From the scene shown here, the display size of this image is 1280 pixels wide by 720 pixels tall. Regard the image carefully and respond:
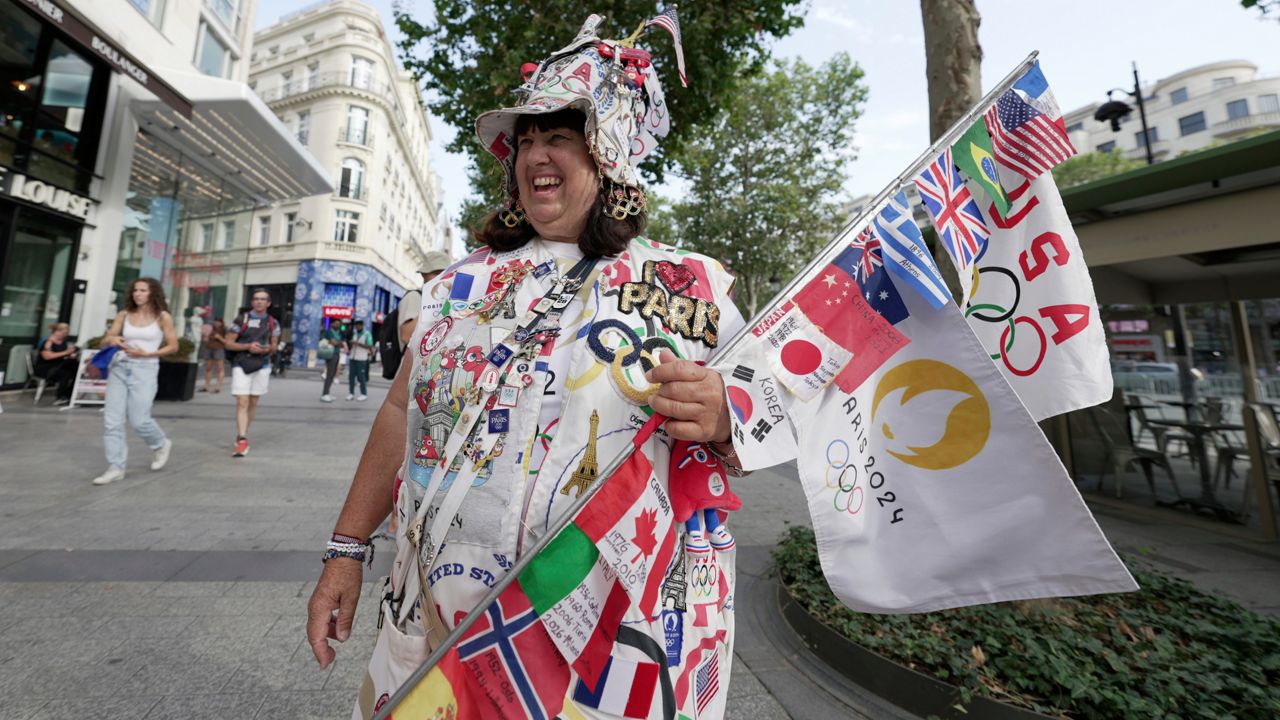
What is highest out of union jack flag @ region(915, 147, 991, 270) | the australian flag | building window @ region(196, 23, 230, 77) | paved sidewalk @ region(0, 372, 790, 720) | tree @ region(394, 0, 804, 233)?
building window @ region(196, 23, 230, 77)

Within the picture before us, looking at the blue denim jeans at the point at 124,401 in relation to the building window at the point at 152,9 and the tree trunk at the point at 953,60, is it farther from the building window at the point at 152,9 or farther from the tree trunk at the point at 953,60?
the building window at the point at 152,9

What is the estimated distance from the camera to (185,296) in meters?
13.6

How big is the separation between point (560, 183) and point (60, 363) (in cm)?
1266

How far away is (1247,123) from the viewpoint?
4178cm

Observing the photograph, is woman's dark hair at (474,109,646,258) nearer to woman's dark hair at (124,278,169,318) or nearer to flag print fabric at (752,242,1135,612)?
flag print fabric at (752,242,1135,612)

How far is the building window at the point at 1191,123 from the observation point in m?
44.7

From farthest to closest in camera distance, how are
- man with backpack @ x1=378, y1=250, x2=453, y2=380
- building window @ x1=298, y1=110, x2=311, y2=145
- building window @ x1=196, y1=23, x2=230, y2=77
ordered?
building window @ x1=298, y1=110, x2=311, y2=145
building window @ x1=196, y1=23, x2=230, y2=77
man with backpack @ x1=378, y1=250, x2=453, y2=380

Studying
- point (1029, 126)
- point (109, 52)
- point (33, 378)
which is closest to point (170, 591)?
point (1029, 126)

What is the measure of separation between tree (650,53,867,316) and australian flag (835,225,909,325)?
18645mm

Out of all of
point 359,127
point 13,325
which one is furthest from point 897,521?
point 359,127

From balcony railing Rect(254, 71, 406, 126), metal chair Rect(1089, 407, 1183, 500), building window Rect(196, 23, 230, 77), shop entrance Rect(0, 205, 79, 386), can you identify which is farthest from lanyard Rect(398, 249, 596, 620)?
balcony railing Rect(254, 71, 406, 126)

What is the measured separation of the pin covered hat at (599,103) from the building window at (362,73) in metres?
35.9

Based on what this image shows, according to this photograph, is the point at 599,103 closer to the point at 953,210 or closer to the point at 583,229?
the point at 583,229

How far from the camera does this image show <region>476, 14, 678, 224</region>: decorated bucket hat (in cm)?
140
